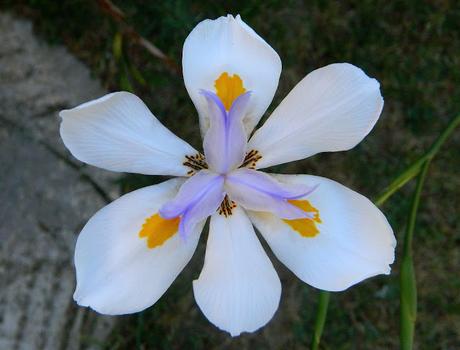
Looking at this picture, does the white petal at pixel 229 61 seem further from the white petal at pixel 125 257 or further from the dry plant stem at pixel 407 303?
the dry plant stem at pixel 407 303

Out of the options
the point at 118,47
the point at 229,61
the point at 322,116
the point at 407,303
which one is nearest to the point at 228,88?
the point at 229,61

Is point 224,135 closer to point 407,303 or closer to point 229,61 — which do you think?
point 229,61

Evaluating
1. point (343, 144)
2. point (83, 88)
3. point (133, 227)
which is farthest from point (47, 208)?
point (343, 144)

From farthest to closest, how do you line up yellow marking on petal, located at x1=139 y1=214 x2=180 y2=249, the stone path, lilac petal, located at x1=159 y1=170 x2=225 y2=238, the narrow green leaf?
the stone path
the narrow green leaf
yellow marking on petal, located at x1=139 y1=214 x2=180 y2=249
lilac petal, located at x1=159 y1=170 x2=225 y2=238

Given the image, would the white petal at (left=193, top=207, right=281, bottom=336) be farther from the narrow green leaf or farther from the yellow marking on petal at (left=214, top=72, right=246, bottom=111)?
the narrow green leaf

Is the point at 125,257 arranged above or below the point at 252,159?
below

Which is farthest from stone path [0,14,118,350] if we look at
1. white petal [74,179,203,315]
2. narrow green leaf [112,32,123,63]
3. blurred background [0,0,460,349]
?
white petal [74,179,203,315]
